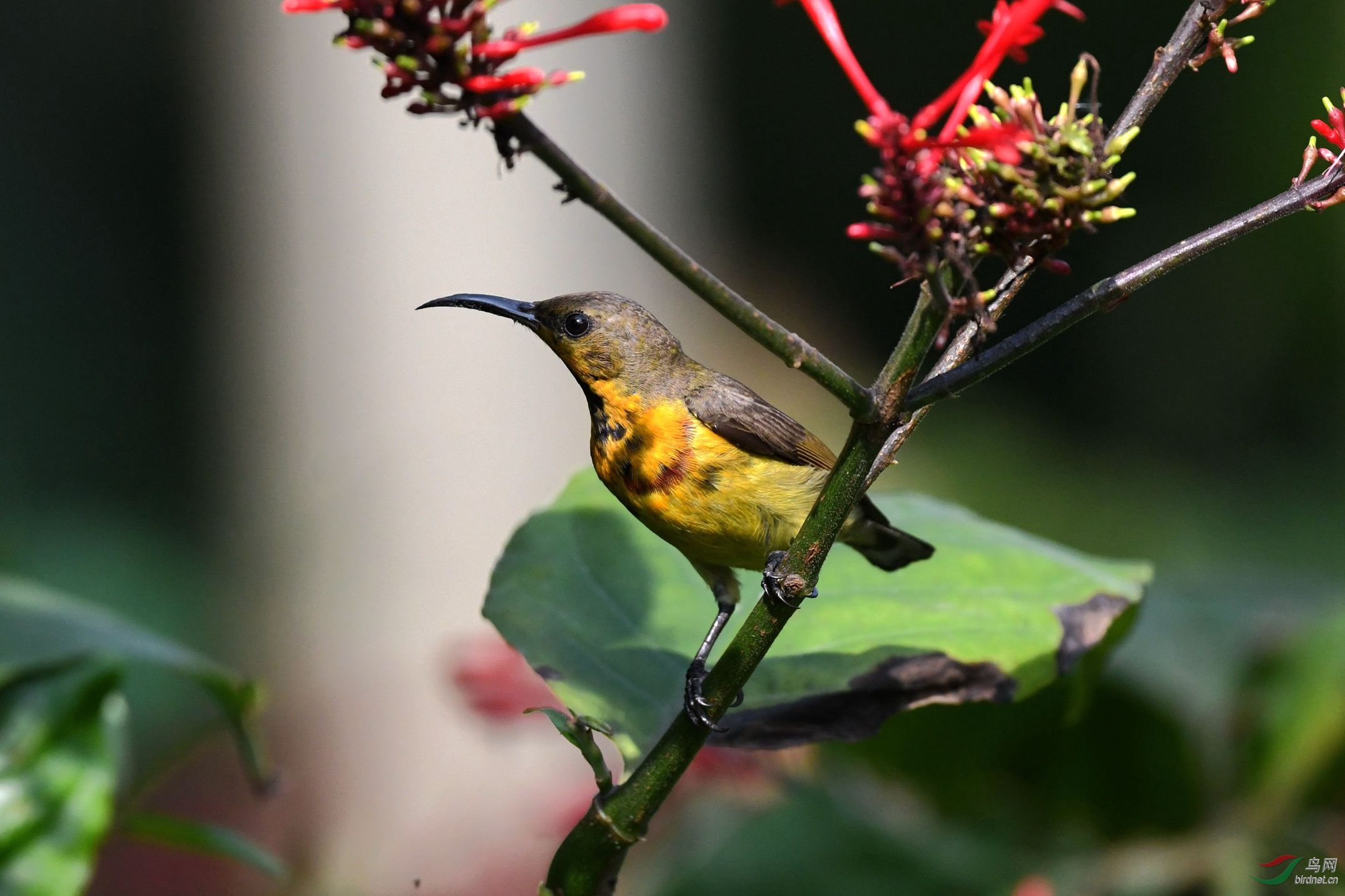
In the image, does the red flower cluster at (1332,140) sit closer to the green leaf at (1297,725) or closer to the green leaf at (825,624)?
the green leaf at (825,624)

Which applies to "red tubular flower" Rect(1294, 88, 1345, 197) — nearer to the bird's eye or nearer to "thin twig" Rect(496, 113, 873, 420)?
"thin twig" Rect(496, 113, 873, 420)

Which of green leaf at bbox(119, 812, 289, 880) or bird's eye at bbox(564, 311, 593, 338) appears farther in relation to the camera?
bird's eye at bbox(564, 311, 593, 338)

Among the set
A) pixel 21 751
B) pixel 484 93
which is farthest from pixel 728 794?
pixel 484 93

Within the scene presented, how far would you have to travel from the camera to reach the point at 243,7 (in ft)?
21.9

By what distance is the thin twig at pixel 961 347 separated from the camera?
3.86 ft

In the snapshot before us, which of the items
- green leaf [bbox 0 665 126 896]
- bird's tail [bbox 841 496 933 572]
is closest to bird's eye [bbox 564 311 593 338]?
bird's tail [bbox 841 496 933 572]

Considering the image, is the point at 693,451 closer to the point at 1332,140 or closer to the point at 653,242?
the point at 1332,140

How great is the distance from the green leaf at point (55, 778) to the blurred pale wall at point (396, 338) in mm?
3624

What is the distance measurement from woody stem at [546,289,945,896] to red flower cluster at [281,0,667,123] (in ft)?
1.16

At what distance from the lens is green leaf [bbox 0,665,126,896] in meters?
1.65

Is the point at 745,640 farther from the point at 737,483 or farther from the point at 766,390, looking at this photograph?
the point at 766,390

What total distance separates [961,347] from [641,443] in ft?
3.52

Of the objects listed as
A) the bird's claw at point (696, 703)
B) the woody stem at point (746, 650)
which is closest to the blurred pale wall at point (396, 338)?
the bird's claw at point (696, 703)

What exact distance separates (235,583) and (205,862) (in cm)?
460
